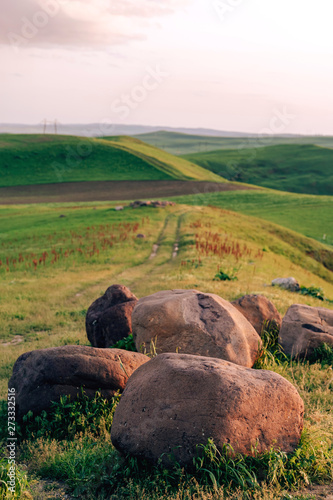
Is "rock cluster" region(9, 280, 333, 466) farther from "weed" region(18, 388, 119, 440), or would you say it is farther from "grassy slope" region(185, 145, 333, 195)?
"grassy slope" region(185, 145, 333, 195)

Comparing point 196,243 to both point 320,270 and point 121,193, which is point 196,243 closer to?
point 320,270

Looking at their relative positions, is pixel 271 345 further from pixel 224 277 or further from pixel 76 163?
pixel 76 163

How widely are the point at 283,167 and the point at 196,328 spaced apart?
164 m

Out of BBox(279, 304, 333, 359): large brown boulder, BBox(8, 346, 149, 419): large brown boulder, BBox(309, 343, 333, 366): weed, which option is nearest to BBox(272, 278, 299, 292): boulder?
BBox(279, 304, 333, 359): large brown boulder

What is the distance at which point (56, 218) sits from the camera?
4919 centimetres

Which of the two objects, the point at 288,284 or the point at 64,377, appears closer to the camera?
the point at 64,377

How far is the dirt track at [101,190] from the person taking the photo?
261ft

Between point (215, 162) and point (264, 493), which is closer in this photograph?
point (264, 493)

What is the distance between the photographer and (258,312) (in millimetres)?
12438

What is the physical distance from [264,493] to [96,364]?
13.5ft

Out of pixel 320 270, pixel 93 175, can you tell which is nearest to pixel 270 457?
pixel 320 270

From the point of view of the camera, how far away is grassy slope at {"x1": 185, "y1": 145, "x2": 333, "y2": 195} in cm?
13975

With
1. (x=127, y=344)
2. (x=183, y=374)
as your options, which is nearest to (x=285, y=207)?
(x=127, y=344)

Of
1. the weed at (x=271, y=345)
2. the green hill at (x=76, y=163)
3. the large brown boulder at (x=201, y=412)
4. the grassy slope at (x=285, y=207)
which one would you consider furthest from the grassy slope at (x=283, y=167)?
the large brown boulder at (x=201, y=412)
